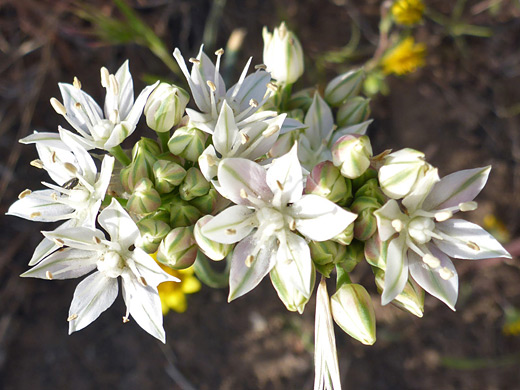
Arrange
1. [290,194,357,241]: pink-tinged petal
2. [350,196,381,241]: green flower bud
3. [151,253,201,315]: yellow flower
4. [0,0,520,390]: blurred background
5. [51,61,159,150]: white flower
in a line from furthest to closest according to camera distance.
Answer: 1. [0,0,520,390]: blurred background
2. [151,253,201,315]: yellow flower
3. [51,61,159,150]: white flower
4. [350,196,381,241]: green flower bud
5. [290,194,357,241]: pink-tinged petal

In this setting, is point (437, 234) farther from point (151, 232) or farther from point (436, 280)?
point (151, 232)

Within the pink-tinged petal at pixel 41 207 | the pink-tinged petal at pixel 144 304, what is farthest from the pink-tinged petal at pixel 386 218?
the pink-tinged petal at pixel 41 207

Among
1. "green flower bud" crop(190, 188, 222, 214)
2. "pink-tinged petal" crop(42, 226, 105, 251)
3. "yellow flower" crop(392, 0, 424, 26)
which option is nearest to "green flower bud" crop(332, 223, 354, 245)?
"green flower bud" crop(190, 188, 222, 214)

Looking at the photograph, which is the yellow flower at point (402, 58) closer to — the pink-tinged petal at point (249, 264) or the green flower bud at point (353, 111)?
the green flower bud at point (353, 111)

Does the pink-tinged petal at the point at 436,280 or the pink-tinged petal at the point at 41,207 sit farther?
the pink-tinged petal at the point at 41,207

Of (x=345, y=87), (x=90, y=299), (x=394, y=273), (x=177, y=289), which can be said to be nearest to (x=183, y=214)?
(x=90, y=299)

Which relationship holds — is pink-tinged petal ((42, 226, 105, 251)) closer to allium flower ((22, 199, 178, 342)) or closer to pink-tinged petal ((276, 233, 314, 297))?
allium flower ((22, 199, 178, 342))

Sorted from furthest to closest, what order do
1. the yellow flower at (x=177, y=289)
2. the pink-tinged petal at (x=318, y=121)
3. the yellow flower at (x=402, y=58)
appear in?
the yellow flower at (x=402, y=58) → the yellow flower at (x=177, y=289) → the pink-tinged petal at (x=318, y=121)
